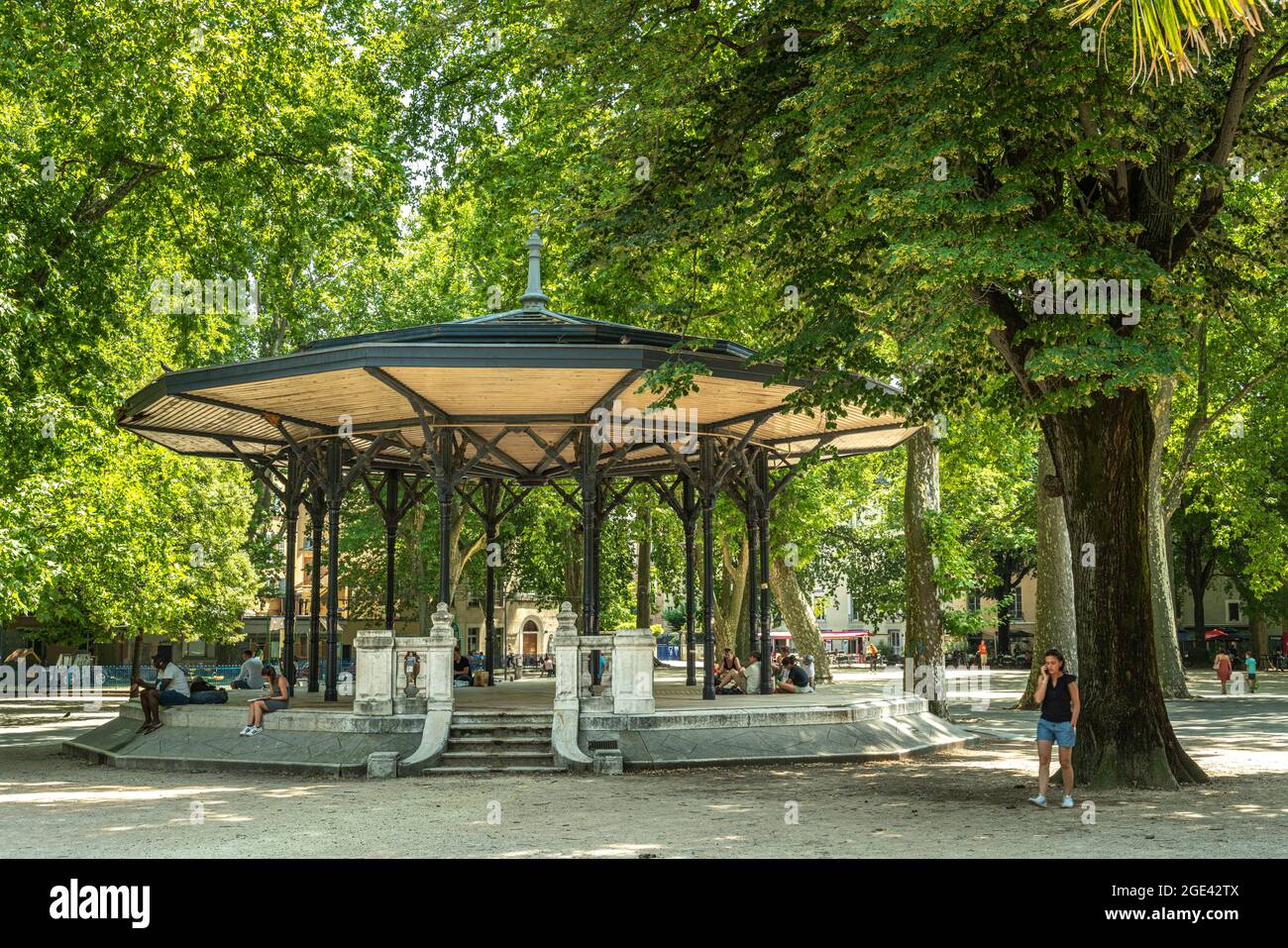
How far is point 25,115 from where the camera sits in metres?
24.8

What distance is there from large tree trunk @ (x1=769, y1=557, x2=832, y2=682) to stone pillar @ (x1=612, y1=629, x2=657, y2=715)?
17482 millimetres

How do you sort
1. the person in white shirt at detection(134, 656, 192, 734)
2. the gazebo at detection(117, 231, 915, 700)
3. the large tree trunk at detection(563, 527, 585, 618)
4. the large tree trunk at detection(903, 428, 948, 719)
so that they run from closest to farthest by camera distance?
the gazebo at detection(117, 231, 915, 700) < the person in white shirt at detection(134, 656, 192, 734) < the large tree trunk at detection(903, 428, 948, 719) < the large tree trunk at detection(563, 527, 585, 618)

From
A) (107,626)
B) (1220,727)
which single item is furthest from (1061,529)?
(107,626)

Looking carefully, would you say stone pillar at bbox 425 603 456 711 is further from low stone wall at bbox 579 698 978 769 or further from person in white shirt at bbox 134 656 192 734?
person in white shirt at bbox 134 656 192 734

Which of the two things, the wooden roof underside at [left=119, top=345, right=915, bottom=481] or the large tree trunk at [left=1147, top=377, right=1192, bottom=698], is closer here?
the wooden roof underside at [left=119, top=345, right=915, bottom=481]

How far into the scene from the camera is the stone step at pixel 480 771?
51.7 ft

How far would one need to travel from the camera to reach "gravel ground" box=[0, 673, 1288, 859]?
9.95 metres

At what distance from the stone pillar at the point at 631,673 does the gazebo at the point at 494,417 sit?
5.72 ft

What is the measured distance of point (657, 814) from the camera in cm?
1208

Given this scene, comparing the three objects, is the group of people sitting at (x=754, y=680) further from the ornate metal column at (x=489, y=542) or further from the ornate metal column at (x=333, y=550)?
the ornate metal column at (x=333, y=550)

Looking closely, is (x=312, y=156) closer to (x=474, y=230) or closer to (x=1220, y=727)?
(x=474, y=230)

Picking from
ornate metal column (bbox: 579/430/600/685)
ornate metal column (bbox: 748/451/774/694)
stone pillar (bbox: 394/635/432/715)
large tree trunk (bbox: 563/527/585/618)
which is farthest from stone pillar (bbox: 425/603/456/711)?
large tree trunk (bbox: 563/527/585/618)

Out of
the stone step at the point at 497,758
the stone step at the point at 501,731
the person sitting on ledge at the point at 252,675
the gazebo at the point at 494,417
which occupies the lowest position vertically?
the stone step at the point at 497,758

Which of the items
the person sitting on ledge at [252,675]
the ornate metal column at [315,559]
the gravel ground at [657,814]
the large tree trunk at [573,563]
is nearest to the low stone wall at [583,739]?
the gravel ground at [657,814]
